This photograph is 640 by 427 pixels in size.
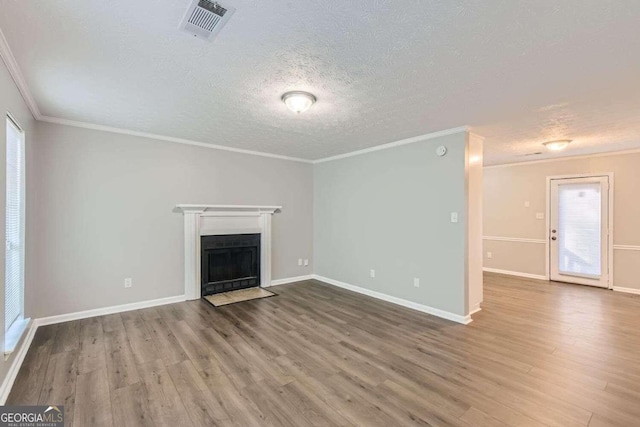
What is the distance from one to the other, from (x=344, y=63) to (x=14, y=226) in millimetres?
3440

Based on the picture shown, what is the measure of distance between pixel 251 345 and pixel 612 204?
661 centimetres

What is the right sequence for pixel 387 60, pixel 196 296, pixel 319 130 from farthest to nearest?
pixel 196 296, pixel 319 130, pixel 387 60

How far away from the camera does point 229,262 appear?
511 centimetres

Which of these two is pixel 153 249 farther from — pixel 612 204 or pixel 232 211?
pixel 612 204

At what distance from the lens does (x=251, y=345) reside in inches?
121

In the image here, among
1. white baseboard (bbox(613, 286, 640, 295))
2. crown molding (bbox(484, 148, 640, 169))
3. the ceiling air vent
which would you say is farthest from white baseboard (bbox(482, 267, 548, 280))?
the ceiling air vent

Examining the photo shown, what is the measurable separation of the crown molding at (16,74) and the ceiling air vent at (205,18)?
1.25 meters

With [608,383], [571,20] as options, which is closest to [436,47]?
[571,20]

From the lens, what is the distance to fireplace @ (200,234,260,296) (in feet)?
15.7

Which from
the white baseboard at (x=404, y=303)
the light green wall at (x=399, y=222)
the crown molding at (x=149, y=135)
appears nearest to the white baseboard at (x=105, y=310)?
the crown molding at (x=149, y=135)

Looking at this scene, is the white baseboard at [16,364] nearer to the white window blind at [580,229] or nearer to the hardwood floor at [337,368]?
the hardwood floor at [337,368]

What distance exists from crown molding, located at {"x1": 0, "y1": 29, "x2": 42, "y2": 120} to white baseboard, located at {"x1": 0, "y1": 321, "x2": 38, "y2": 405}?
2345mm

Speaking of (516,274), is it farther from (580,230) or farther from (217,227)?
(217,227)

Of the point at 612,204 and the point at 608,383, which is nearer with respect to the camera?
the point at 608,383
